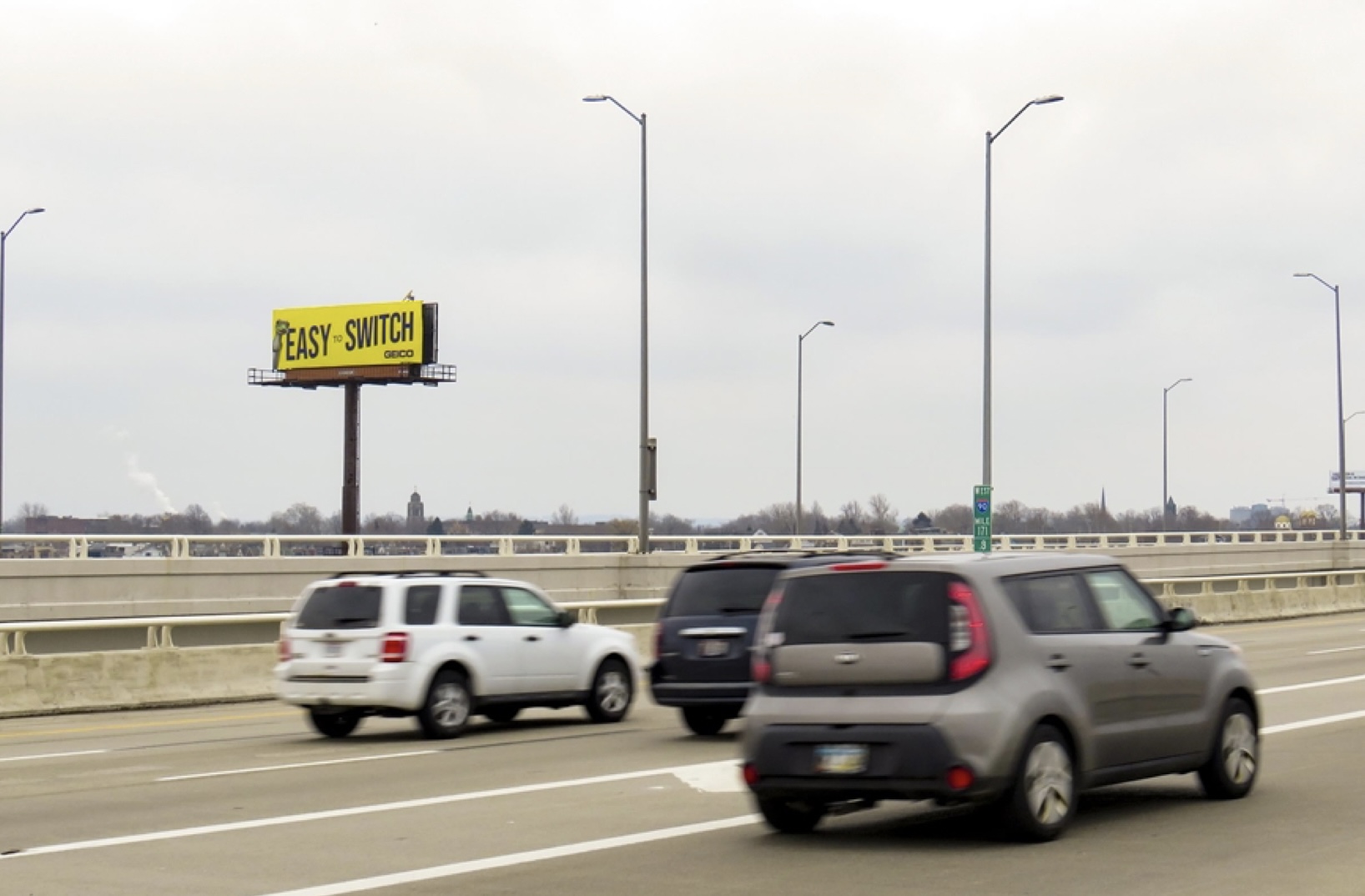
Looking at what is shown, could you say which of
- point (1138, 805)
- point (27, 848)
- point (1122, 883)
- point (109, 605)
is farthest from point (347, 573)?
point (109, 605)

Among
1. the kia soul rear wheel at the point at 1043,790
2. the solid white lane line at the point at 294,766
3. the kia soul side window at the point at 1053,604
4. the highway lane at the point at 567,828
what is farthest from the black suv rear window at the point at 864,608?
the solid white lane line at the point at 294,766

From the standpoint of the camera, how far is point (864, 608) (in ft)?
33.9

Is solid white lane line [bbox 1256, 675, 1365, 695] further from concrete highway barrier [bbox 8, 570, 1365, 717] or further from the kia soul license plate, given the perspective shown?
the kia soul license plate

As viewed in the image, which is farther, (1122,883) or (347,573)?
(347,573)

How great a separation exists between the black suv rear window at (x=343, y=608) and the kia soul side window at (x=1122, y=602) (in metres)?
8.48

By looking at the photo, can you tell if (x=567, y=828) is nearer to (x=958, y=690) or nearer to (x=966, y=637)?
(x=958, y=690)

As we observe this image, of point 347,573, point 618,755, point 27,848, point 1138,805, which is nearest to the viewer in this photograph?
point 27,848

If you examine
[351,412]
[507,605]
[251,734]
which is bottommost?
[251,734]

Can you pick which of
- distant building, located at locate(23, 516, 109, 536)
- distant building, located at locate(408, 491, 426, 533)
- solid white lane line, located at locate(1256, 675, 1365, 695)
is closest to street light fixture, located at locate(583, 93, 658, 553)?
solid white lane line, located at locate(1256, 675, 1365, 695)

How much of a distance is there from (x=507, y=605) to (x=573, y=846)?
8424mm

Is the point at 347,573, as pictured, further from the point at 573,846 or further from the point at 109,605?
the point at 109,605

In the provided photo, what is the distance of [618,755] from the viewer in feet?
52.0

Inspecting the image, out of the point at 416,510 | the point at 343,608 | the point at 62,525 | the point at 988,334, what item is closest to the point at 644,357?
the point at 988,334

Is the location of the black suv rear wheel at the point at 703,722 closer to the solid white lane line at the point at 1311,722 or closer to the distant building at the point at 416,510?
the solid white lane line at the point at 1311,722
